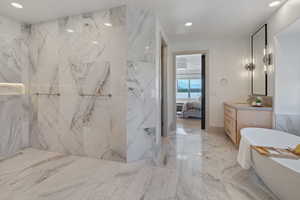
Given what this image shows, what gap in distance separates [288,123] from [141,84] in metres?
2.68

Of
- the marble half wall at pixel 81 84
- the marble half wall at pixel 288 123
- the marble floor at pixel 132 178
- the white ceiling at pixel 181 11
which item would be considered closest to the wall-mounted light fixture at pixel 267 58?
the white ceiling at pixel 181 11

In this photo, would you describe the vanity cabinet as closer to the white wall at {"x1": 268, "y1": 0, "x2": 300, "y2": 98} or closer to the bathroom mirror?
the white wall at {"x1": 268, "y1": 0, "x2": 300, "y2": 98}

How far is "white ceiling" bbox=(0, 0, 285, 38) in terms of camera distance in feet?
7.22

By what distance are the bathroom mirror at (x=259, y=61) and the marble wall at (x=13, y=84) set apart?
4906 mm

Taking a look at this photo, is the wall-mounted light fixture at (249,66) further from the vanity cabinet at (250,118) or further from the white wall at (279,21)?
the vanity cabinet at (250,118)

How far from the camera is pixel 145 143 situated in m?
2.40

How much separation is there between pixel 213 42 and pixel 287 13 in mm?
1762

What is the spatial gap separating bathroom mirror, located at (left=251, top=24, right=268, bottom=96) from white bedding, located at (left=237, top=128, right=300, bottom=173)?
38.4 inches

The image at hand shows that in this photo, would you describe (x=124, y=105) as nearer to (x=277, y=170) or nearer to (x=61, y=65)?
(x=61, y=65)

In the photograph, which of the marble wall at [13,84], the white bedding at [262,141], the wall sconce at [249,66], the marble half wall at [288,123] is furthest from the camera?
the wall sconce at [249,66]

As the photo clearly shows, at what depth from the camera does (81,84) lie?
2488 mm

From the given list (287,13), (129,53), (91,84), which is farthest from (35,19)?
(287,13)

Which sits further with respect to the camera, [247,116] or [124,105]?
[247,116]

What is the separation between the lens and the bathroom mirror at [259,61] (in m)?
2.91
